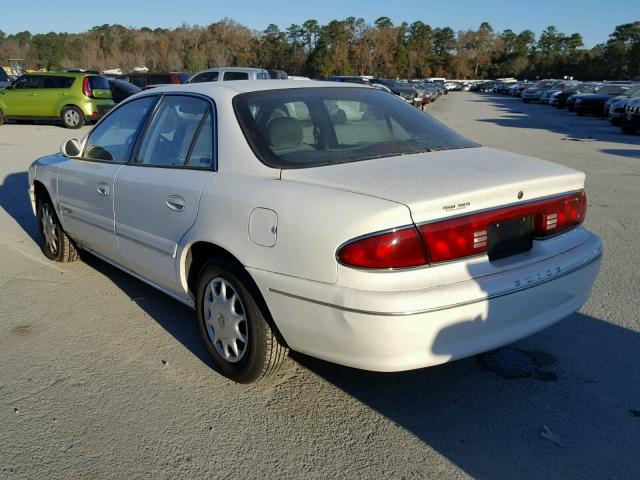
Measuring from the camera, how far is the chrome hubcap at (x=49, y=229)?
536 cm

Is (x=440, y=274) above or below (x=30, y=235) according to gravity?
above

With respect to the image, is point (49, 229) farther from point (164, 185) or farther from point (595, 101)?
point (595, 101)

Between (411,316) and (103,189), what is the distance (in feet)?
8.63

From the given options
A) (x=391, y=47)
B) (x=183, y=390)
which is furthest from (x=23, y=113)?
(x=391, y=47)

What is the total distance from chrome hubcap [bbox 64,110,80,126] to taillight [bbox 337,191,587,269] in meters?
19.1

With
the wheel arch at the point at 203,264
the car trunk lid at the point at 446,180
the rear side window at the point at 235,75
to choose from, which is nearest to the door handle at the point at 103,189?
the wheel arch at the point at 203,264

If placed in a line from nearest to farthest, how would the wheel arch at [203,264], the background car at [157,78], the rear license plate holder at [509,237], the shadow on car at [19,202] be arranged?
the rear license plate holder at [509,237]
the wheel arch at [203,264]
the shadow on car at [19,202]
the background car at [157,78]

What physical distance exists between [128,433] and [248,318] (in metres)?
0.78

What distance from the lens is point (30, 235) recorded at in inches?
257

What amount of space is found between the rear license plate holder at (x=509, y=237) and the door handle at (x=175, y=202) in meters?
1.69

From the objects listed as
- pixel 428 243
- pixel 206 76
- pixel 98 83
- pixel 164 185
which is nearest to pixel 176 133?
pixel 164 185

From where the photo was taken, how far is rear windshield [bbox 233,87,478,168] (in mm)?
3238

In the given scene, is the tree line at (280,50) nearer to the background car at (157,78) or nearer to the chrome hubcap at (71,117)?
the background car at (157,78)

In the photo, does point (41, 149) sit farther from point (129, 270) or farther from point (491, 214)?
point (491, 214)
